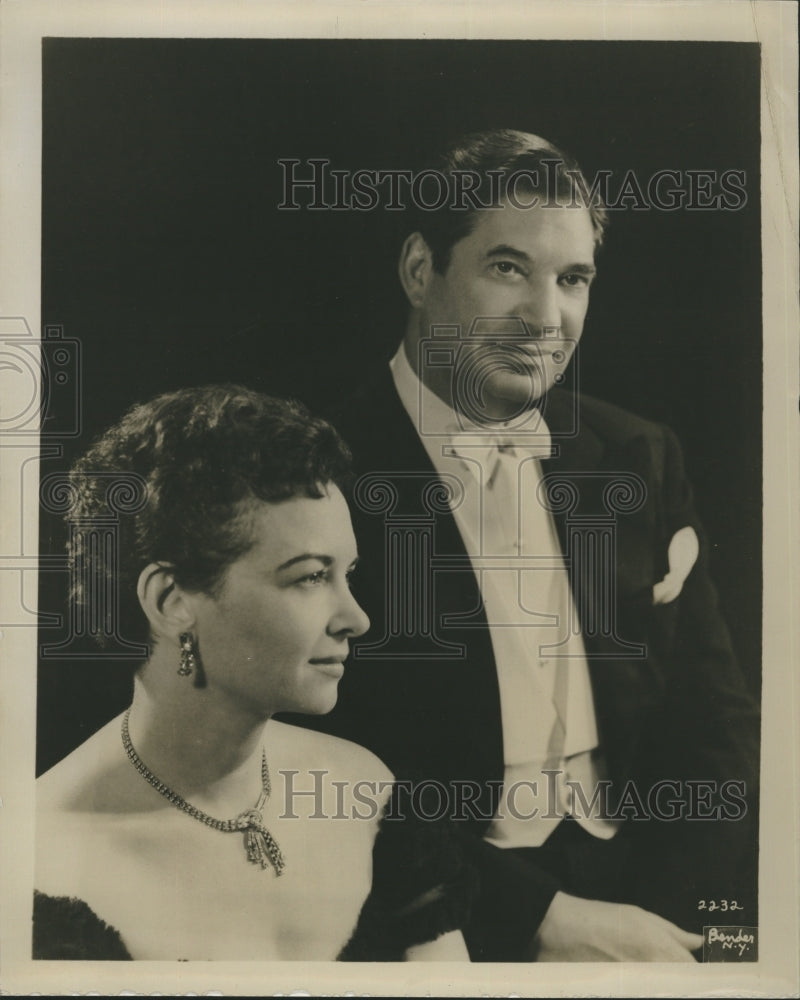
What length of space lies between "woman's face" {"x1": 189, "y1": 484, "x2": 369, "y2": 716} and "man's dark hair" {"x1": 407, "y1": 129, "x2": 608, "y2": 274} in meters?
0.45

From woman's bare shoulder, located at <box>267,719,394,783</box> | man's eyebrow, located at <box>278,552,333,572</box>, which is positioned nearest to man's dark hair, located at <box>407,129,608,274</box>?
man's eyebrow, located at <box>278,552,333,572</box>

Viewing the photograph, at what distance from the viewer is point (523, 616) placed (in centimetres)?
135

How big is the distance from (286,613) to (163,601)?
194mm

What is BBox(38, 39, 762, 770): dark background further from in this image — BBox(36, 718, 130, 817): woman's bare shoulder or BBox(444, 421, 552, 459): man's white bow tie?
BBox(444, 421, 552, 459): man's white bow tie

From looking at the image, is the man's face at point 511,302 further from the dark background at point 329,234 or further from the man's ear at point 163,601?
the man's ear at point 163,601

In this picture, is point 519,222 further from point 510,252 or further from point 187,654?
point 187,654

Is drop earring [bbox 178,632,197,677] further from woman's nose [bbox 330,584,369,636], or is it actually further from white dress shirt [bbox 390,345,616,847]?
white dress shirt [bbox 390,345,616,847]

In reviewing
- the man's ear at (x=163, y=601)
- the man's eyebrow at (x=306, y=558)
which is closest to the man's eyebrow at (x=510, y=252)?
the man's eyebrow at (x=306, y=558)

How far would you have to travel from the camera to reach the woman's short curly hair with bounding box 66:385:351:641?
4.26 feet

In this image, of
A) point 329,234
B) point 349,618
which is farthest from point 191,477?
point 329,234

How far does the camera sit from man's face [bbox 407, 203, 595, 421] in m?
1.34

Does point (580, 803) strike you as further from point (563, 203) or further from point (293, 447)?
point (563, 203)

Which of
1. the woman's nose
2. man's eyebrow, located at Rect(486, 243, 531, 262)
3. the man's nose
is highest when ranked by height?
man's eyebrow, located at Rect(486, 243, 531, 262)

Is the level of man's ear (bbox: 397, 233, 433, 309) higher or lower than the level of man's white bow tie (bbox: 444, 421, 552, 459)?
higher
